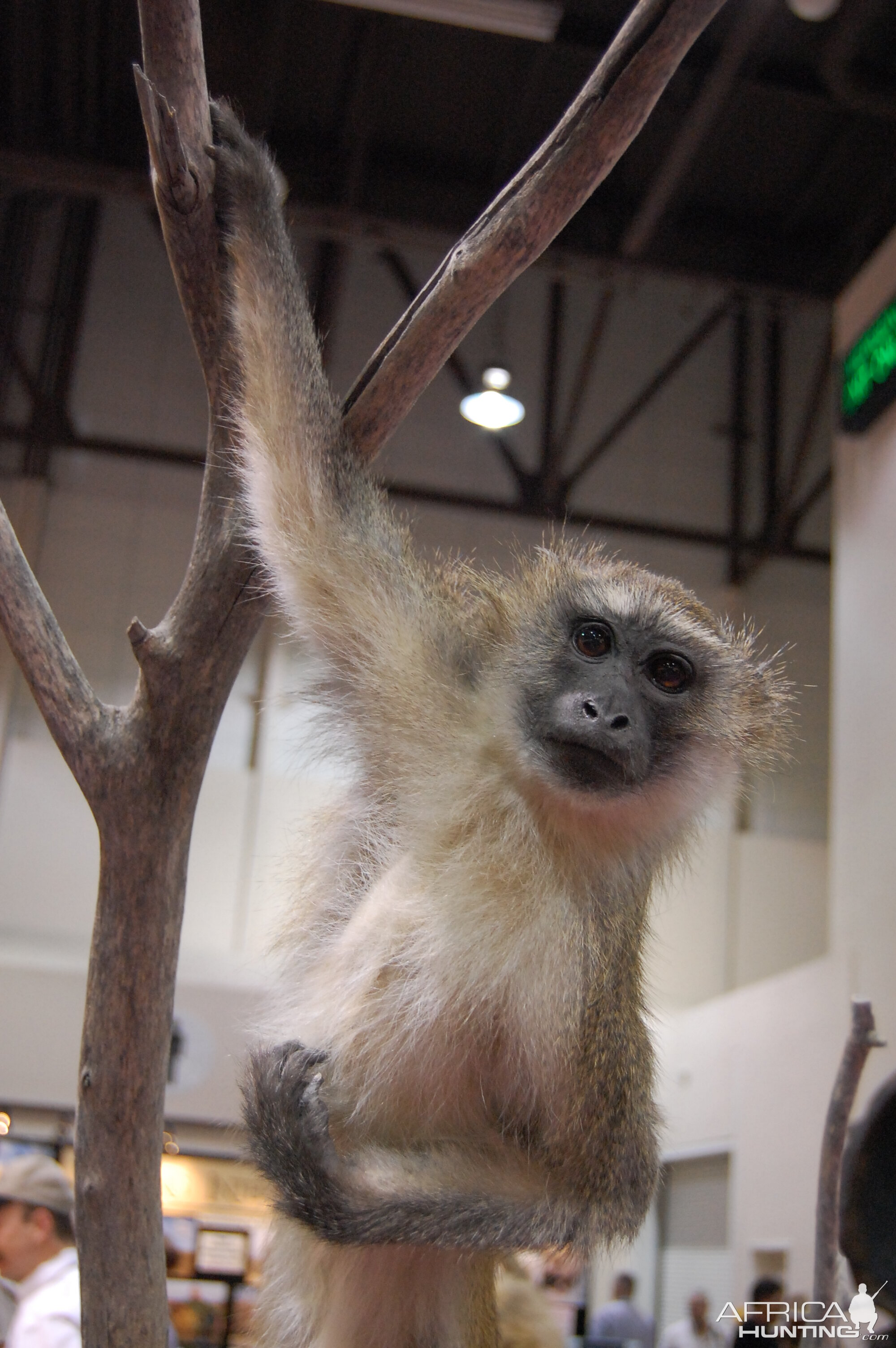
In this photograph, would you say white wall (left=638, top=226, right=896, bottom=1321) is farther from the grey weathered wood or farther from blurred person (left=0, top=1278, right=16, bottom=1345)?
the grey weathered wood

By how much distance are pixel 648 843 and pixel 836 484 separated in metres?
8.08

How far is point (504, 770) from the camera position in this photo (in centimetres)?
244

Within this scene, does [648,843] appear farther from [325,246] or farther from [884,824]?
[325,246]

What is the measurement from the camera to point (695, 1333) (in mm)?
9953

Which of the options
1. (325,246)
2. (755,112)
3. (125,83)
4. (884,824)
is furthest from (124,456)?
(884,824)

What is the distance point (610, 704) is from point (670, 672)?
0.29 metres

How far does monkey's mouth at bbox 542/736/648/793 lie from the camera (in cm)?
245

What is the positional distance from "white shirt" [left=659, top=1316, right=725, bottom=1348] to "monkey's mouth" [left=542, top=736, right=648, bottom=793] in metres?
8.58

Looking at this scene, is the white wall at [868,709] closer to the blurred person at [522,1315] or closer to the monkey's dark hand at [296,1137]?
the blurred person at [522,1315]

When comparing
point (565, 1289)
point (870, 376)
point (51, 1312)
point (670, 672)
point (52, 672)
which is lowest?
point (565, 1289)

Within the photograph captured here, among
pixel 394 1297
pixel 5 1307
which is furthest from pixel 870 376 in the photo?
pixel 394 1297

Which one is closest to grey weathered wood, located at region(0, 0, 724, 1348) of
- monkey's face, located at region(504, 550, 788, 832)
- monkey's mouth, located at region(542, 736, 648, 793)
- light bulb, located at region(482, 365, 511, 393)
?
monkey's face, located at region(504, 550, 788, 832)

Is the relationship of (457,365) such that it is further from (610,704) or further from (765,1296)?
(610,704)

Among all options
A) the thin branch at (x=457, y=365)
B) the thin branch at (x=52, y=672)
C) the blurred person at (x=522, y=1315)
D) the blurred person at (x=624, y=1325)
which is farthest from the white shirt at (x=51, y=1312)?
the thin branch at (x=457, y=365)
